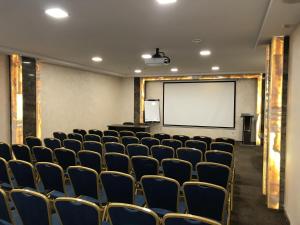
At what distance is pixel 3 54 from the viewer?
7398 millimetres

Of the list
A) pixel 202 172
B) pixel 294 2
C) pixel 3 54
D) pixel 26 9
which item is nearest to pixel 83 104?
pixel 3 54

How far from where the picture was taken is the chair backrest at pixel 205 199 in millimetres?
2693

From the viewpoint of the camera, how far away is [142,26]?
4516 mm

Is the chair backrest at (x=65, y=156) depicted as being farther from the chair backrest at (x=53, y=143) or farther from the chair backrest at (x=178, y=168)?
the chair backrest at (x=178, y=168)

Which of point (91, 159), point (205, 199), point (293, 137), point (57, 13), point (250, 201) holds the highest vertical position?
point (57, 13)

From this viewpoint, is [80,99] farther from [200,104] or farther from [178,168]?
[178,168]

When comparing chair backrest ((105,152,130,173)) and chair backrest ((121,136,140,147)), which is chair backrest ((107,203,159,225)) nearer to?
chair backrest ((105,152,130,173))

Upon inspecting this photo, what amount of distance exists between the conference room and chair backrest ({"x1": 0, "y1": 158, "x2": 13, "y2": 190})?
0.02 meters

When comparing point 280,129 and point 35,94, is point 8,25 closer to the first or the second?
point 35,94

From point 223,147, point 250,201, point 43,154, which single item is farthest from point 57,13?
point 250,201

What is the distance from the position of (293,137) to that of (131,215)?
10.5 ft

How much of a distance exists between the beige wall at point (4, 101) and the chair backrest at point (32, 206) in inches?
228

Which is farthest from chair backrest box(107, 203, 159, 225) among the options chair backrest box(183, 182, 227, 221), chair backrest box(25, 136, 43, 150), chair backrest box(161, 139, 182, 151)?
chair backrest box(25, 136, 43, 150)

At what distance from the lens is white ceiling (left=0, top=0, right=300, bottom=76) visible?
3521 mm
